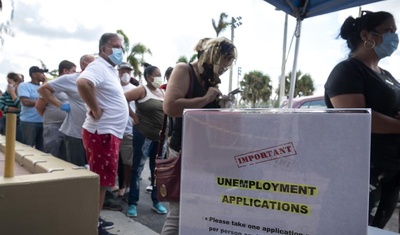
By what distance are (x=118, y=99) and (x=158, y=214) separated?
1382mm

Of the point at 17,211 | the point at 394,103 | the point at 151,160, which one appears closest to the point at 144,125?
the point at 151,160

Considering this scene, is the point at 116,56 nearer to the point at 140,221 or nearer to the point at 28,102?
the point at 140,221

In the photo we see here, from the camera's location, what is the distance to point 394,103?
177 cm

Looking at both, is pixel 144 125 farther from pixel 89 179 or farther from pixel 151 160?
pixel 89 179

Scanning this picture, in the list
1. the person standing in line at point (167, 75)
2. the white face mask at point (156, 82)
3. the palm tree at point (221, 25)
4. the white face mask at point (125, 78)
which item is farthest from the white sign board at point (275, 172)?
the palm tree at point (221, 25)

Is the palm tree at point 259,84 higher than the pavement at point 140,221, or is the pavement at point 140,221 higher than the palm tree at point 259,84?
the palm tree at point 259,84

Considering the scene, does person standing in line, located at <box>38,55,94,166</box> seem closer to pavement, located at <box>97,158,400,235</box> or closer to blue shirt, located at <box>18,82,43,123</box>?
pavement, located at <box>97,158,400,235</box>

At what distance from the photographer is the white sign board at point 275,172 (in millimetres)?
848

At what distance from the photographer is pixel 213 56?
1.73 m

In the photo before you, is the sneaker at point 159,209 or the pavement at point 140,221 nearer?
the pavement at point 140,221

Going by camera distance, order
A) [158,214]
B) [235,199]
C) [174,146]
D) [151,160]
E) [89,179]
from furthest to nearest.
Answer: [151,160] → [158,214] → [174,146] → [89,179] → [235,199]

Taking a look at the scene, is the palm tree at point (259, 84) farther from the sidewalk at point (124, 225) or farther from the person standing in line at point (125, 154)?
the sidewalk at point (124, 225)

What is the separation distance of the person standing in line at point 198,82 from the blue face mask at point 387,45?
2.83ft

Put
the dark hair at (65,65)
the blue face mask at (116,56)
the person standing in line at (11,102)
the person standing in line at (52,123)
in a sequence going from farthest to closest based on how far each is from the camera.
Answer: the person standing in line at (11,102), the dark hair at (65,65), the person standing in line at (52,123), the blue face mask at (116,56)
